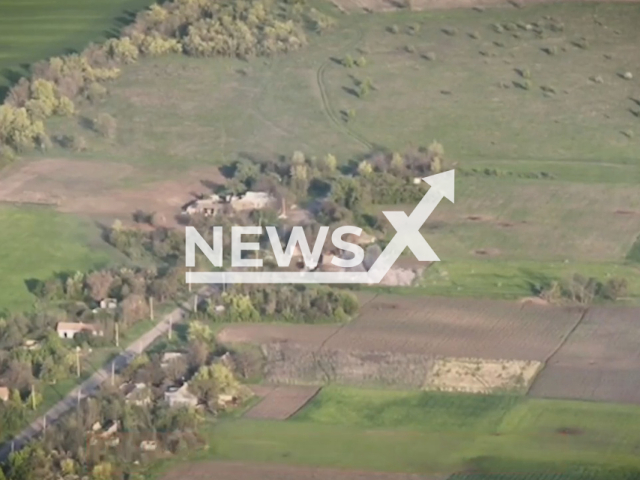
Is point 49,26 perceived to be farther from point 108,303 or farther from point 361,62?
point 108,303

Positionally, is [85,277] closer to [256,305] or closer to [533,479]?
[256,305]

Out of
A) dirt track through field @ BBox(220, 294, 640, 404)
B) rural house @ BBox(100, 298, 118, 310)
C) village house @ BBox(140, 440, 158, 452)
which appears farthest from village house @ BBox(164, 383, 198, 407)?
rural house @ BBox(100, 298, 118, 310)

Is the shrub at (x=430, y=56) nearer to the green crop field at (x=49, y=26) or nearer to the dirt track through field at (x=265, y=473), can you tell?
the green crop field at (x=49, y=26)

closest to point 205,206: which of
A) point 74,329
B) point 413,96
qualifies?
point 74,329

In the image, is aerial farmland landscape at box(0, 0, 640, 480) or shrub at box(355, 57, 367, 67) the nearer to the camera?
aerial farmland landscape at box(0, 0, 640, 480)

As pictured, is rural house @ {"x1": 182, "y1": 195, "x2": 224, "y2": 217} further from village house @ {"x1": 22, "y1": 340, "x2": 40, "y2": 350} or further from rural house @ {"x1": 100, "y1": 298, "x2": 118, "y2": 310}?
village house @ {"x1": 22, "y1": 340, "x2": 40, "y2": 350}

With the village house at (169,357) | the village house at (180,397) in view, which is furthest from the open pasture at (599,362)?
the village house at (169,357)
